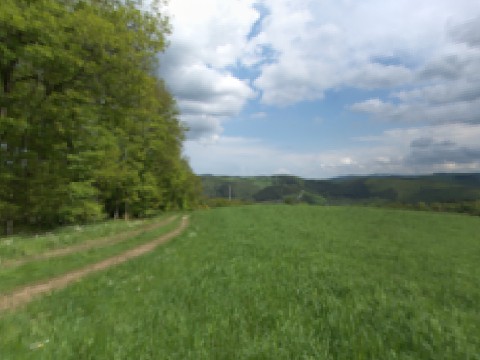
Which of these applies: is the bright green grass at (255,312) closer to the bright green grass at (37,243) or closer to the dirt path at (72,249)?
the dirt path at (72,249)

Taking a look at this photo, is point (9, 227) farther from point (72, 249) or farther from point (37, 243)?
point (72, 249)

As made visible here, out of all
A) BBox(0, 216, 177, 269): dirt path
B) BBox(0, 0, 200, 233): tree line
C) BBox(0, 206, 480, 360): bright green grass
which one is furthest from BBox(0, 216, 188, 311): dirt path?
BBox(0, 0, 200, 233): tree line

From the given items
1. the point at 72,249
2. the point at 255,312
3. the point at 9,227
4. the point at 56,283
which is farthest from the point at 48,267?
the point at 9,227

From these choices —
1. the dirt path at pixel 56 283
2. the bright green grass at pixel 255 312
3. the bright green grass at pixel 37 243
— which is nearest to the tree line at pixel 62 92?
the bright green grass at pixel 37 243

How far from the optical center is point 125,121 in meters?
28.0

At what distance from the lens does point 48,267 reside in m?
13.0

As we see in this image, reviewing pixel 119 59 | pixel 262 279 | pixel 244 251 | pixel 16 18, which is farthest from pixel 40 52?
pixel 262 279

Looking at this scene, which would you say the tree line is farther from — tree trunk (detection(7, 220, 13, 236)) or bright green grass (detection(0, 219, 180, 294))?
bright green grass (detection(0, 219, 180, 294))

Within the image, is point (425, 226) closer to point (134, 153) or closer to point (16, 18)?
point (134, 153)

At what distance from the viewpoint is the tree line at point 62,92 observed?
63.6ft

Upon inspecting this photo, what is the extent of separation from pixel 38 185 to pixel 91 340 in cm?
2138

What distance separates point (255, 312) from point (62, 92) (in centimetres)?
2311

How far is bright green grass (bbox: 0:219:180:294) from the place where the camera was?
11.1 m

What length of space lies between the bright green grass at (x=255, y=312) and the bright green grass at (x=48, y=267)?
7.92 ft
